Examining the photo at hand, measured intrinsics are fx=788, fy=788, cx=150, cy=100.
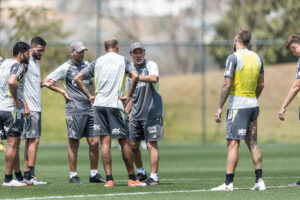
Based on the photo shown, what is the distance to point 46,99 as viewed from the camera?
28422 mm

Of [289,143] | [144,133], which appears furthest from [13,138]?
[289,143]

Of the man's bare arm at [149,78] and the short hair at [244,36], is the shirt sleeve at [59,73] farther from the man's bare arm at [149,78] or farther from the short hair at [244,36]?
the short hair at [244,36]

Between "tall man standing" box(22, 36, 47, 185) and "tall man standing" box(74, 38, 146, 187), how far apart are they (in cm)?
124

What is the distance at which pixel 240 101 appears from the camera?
34.6 feet

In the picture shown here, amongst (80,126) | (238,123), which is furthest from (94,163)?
(238,123)

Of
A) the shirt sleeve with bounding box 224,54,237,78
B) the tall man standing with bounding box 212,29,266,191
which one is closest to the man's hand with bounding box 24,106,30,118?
the tall man standing with bounding box 212,29,266,191

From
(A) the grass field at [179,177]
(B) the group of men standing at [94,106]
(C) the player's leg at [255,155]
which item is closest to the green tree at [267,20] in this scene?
(A) the grass field at [179,177]

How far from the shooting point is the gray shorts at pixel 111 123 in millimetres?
11586

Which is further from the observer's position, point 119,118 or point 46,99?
point 46,99

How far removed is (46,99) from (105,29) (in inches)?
319

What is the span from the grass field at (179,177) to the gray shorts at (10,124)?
82 cm

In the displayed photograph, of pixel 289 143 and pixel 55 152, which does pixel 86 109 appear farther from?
pixel 289 143

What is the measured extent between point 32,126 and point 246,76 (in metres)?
3.77

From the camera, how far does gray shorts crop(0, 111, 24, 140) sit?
11609 millimetres
